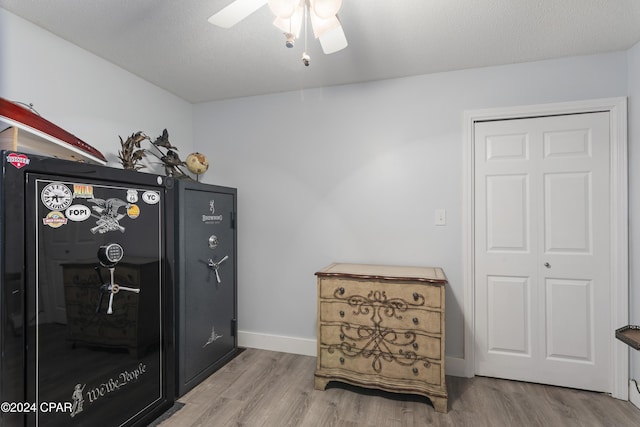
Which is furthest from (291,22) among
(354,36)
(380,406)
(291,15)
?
(380,406)

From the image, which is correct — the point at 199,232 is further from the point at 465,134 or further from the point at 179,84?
the point at 465,134

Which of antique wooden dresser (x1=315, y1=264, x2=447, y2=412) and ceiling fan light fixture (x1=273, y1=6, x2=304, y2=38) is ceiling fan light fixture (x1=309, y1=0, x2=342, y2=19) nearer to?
ceiling fan light fixture (x1=273, y1=6, x2=304, y2=38)

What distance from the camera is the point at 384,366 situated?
6.80 ft

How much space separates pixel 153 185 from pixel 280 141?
1.31 meters

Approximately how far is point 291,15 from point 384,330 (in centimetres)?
190

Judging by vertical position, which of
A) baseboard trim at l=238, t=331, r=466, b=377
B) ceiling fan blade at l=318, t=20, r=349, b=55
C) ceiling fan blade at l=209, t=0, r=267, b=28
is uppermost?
ceiling fan blade at l=209, t=0, r=267, b=28

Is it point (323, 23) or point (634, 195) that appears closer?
point (323, 23)

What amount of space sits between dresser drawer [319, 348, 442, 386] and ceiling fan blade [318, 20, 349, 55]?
76.2 inches

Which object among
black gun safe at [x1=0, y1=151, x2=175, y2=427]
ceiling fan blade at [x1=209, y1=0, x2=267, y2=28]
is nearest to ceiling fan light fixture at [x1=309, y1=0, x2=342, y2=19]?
ceiling fan blade at [x1=209, y1=0, x2=267, y2=28]

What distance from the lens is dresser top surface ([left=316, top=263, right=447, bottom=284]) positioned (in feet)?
6.68

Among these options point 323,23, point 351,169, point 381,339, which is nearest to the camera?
point 323,23

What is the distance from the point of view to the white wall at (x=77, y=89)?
1771mm

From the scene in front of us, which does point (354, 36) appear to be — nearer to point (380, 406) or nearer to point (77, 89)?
point (77, 89)

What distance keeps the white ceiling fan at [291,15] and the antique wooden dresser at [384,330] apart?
4.84 ft
